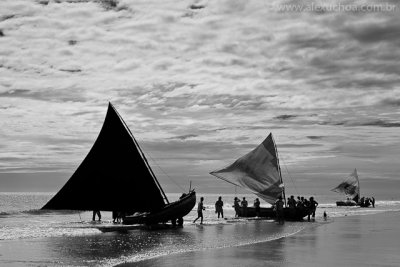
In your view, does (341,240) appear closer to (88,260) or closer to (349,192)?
(88,260)

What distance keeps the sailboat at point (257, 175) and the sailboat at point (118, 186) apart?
37.2 feet

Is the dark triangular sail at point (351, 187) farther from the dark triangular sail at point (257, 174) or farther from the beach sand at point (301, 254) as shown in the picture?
the beach sand at point (301, 254)

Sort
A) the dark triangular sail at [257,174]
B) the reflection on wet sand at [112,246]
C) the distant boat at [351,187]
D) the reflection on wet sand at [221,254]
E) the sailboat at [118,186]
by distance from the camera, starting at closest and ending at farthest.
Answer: the reflection on wet sand at [221,254] → the reflection on wet sand at [112,246] → the sailboat at [118,186] → the dark triangular sail at [257,174] → the distant boat at [351,187]

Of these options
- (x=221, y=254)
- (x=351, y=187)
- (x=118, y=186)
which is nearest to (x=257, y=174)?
(x=118, y=186)

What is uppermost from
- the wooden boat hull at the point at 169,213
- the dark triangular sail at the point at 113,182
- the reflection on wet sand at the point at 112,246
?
the dark triangular sail at the point at 113,182

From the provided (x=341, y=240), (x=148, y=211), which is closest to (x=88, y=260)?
(x=341, y=240)

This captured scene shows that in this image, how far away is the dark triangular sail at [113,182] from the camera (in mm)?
32781

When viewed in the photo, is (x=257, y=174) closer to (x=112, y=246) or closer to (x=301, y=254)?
(x=112, y=246)

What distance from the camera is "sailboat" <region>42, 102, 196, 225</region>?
32781 millimetres

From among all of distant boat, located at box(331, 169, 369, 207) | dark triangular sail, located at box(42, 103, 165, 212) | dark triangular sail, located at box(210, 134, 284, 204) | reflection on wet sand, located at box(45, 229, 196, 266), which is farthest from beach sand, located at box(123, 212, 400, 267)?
distant boat, located at box(331, 169, 369, 207)

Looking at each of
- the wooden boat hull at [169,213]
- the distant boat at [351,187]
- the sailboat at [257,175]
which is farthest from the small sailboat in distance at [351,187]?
the wooden boat hull at [169,213]

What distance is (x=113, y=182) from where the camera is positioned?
3319cm

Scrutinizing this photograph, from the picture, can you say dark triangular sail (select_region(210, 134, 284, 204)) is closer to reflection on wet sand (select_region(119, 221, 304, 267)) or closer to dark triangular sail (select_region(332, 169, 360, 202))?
reflection on wet sand (select_region(119, 221, 304, 267))

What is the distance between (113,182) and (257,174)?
15.8 metres
